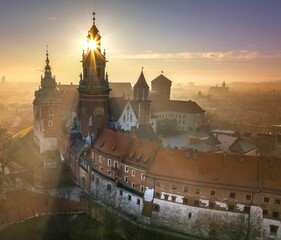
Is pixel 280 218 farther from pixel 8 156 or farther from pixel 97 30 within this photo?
pixel 8 156

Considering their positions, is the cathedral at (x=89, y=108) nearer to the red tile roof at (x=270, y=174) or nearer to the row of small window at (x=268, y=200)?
the red tile roof at (x=270, y=174)

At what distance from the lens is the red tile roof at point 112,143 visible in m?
47.8

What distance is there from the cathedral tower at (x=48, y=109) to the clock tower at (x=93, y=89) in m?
10.2

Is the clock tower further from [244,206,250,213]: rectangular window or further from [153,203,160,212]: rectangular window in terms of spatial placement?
[244,206,250,213]: rectangular window

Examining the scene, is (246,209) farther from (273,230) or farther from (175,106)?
(175,106)

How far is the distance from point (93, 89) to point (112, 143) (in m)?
12.4

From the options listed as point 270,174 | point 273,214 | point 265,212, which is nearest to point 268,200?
point 265,212

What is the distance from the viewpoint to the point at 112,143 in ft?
164

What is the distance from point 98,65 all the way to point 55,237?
3161cm

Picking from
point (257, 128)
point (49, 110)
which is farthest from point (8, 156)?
point (257, 128)

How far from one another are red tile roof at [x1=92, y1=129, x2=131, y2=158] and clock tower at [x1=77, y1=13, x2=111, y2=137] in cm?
392

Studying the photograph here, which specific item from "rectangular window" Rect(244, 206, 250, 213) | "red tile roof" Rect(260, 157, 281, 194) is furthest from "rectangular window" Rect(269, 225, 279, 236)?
"red tile roof" Rect(260, 157, 281, 194)

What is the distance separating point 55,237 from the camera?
135ft

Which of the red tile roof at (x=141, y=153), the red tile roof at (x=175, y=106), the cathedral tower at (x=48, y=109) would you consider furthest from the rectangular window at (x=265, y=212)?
the red tile roof at (x=175, y=106)
